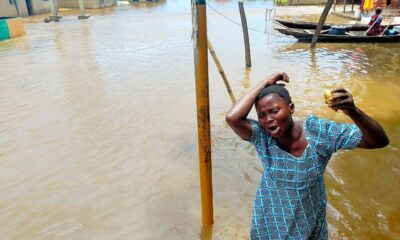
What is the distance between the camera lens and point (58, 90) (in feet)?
28.5

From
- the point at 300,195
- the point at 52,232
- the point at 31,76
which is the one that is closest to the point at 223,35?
the point at 31,76

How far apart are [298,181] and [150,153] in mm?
3752

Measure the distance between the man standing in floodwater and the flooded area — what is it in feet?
5.41

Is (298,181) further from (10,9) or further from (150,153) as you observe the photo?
(10,9)

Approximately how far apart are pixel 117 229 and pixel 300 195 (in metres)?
2.40

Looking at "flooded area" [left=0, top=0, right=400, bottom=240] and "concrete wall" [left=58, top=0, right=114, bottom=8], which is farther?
"concrete wall" [left=58, top=0, right=114, bottom=8]

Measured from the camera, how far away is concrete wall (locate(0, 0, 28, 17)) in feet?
91.9

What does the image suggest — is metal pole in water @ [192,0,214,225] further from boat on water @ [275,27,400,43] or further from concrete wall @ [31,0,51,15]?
concrete wall @ [31,0,51,15]

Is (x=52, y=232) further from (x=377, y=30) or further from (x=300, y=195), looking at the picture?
(x=377, y=30)

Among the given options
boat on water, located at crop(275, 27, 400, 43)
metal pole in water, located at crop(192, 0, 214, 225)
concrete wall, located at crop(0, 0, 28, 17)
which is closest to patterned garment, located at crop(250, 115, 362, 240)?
metal pole in water, located at crop(192, 0, 214, 225)

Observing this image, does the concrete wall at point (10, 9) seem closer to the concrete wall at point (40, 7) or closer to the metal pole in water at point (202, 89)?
the concrete wall at point (40, 7)

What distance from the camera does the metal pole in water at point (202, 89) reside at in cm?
228

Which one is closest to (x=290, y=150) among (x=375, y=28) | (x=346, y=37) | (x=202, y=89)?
(x=202, y=89)

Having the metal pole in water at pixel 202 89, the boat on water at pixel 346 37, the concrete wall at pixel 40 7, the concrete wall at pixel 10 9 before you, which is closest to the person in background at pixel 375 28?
the boat on water at pixel 346 37
